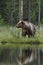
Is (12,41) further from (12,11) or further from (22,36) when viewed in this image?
(12,11)

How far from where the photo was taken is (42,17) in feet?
132

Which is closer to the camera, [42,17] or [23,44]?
[23,44]

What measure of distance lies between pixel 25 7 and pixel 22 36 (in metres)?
18.8

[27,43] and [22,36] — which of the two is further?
[22,36]

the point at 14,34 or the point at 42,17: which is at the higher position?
the point at 14,34

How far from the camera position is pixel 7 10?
4053 centimetres

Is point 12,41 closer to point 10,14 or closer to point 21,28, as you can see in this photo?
point 21,28

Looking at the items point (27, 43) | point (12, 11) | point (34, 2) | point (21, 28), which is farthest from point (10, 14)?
point (27, 43)

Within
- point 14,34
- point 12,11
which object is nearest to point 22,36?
point 14,34

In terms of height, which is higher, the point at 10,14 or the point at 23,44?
the point at 23,44

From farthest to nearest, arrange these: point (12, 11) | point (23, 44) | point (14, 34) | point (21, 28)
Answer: point (12, 11) → point (21, 28) → point (14, 34) → point (23, 44)

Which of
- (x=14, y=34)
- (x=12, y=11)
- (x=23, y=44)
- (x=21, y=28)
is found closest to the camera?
(x=23, y=44)

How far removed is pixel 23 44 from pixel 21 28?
309 centimetres

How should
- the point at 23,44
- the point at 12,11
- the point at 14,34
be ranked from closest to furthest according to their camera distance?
the point at 23,44 < the point at 14,34 < the point at 12,11
